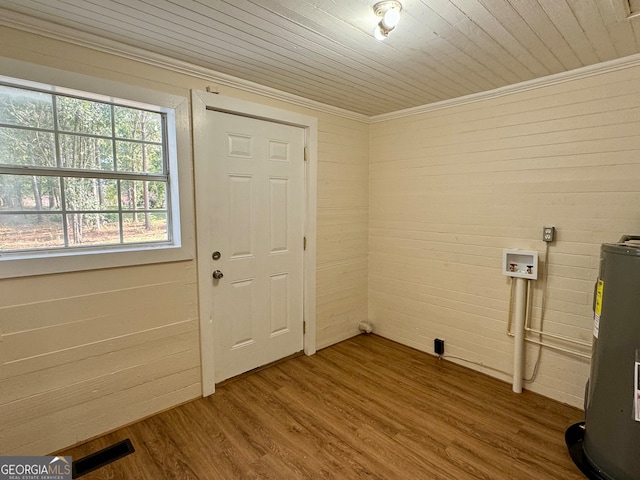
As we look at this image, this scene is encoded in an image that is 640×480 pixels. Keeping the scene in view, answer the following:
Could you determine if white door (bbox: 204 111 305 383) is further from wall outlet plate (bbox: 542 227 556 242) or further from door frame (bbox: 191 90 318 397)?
wall outlet plate (bbox: 542 227 556 242)

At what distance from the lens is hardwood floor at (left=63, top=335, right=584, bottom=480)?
1.85 metres

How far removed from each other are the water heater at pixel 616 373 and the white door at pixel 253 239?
7.16ft

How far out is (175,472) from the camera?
5.99 feet

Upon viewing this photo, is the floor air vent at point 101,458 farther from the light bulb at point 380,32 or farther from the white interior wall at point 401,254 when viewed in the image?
the light bulb at point 380,32

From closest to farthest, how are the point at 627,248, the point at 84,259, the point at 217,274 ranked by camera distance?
the point at 627,248 → the point at 84,259 → the point at 217,274

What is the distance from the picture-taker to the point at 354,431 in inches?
85.1

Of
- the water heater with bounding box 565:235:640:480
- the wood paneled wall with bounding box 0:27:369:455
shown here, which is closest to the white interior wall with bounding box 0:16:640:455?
the wood paneled wall with bounding box 0:27:369:455

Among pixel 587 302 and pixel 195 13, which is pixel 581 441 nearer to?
pixel 587 302

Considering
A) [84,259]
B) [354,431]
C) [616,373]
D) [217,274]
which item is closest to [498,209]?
[616,373]

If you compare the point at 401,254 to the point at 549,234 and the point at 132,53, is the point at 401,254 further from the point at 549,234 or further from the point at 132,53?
the point at 132,53

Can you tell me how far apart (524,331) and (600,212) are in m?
1.01

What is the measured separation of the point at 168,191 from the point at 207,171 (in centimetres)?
30

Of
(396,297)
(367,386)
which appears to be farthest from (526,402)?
(396,297)

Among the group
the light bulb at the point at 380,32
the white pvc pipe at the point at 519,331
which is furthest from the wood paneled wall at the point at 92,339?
the white pvc pipe at the point at 519,331
